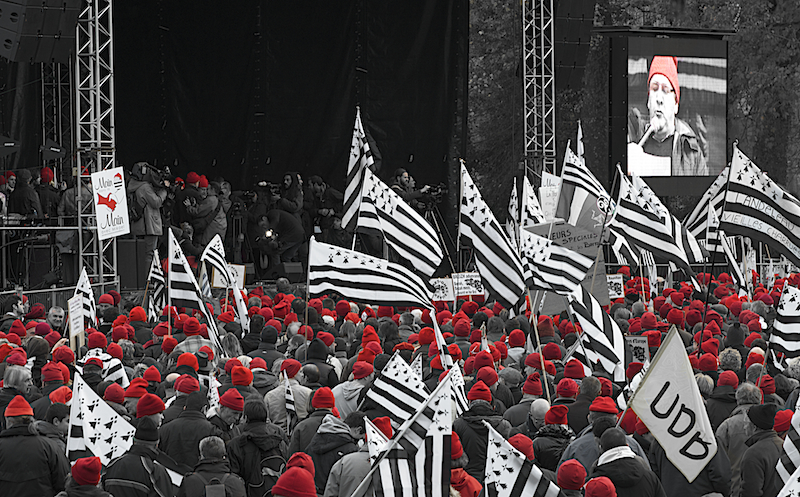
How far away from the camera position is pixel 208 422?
26.1ft

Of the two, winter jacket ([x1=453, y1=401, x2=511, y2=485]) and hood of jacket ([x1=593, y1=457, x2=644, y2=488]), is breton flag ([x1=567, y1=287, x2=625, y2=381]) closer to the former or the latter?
winter jacket ([x1=453, y1=401, x2=511, y2=485])

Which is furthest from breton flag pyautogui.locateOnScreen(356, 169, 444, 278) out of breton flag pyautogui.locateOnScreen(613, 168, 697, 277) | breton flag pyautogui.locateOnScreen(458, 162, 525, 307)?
breton flag pyautogui.locateOnScreen(613, 168, 697, 277)

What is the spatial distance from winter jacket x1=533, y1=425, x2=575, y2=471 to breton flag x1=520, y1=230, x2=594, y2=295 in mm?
3046

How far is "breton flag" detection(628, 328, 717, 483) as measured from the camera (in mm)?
6832

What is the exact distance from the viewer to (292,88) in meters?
25.4

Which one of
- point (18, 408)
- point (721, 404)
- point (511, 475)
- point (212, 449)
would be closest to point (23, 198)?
point (18, 408)

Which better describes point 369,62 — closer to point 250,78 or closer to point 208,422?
point 250,78

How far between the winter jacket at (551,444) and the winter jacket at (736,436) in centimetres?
117

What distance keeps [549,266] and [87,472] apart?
233 inches

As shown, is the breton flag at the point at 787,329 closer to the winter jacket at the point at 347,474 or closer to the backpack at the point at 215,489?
the winter jacket at the point at 347,474

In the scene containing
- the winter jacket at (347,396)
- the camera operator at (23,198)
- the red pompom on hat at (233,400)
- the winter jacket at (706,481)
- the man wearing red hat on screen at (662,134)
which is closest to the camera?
the winter jacket at (706,481)

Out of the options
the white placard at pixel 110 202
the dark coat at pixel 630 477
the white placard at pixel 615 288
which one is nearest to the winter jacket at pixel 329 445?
the dark coat at pixel 630 477

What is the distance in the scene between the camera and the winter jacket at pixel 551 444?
7672mm

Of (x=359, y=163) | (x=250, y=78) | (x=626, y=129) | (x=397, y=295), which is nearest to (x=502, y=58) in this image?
(x=626, y=129)
